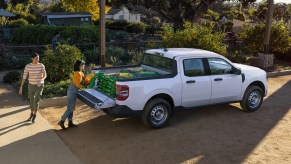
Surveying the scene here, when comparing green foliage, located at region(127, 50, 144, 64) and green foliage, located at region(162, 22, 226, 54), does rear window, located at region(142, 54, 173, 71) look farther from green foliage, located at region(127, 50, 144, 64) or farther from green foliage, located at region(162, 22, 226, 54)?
green foliage, located at region(127, 50, 144, 64)

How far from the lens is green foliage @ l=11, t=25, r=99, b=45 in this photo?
62.0ft

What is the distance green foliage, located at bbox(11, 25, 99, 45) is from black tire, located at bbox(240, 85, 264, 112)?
11.7 m

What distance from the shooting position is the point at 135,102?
7.03 m

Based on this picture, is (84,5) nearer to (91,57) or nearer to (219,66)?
(91,57)

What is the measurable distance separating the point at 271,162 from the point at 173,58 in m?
3.02

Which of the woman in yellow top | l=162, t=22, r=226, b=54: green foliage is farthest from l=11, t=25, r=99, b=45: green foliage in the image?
the woman in yellow top

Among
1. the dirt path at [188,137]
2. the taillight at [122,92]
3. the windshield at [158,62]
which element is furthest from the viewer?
the windshield at [158,62]

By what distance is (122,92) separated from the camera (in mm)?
6840

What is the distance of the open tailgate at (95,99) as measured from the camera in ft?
22.6

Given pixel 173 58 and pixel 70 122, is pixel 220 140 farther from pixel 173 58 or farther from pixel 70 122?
pixel 70 122

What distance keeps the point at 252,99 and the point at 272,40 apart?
876 centimetres

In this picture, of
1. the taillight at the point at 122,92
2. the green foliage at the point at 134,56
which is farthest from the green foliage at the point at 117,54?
the taillight at the point at 122,92

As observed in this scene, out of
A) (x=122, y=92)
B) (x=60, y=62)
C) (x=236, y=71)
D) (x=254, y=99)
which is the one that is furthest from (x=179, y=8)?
(x=122, y=92)

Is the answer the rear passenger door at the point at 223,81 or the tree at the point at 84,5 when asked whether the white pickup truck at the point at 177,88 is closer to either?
the rear passenger door at the point at 223,81
